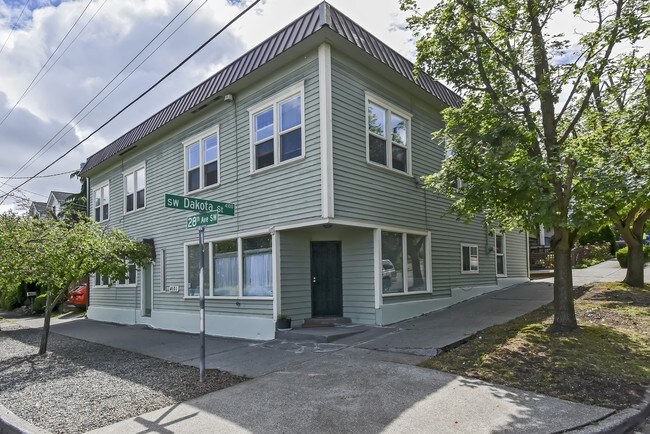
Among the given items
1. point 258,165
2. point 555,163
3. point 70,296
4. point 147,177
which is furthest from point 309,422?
point 70,296

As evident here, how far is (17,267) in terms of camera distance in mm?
9789

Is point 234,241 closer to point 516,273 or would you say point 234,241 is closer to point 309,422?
point 309,422

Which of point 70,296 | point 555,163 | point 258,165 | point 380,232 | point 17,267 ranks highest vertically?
point 258,165

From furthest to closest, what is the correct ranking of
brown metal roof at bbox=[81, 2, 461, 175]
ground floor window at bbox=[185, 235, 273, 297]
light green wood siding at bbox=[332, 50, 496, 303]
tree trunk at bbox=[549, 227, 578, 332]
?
1. ground floor window at bbox=[185, 235, 273, 297]
2. light green wood siding at bbox=[332, 50, 496, 303]
3. brown metal roof at bbox=[81, 2, 461, 175]
4. tree trunk at bbox=[549, 227, 578, 332]

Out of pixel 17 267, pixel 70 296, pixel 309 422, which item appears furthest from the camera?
pixel 70 296

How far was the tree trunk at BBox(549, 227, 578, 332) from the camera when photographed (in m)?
8.09

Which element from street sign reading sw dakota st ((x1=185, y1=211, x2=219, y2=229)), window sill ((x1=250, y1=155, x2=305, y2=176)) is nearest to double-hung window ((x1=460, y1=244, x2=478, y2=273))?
window sill ((x1=250, y1=155, x2=305, y2=176))

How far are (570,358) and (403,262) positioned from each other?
5011 millimetres

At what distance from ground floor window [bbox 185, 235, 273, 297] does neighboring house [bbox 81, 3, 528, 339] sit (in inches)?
1.6

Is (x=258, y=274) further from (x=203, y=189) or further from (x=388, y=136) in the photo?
(x=388, y=136)

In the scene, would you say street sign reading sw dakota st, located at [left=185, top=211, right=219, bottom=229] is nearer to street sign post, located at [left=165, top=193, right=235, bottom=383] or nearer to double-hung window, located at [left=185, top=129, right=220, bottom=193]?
street sign post, located at [left=165, top=193, right=235, bottom=383]

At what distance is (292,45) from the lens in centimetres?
940

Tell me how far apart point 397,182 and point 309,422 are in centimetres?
745

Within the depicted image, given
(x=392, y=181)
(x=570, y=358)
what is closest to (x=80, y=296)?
(x=392, y=181)
